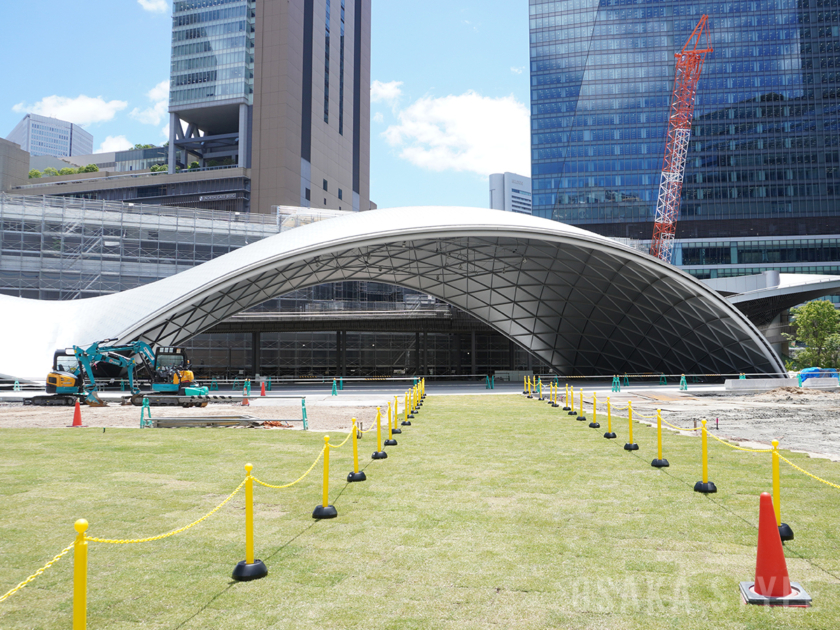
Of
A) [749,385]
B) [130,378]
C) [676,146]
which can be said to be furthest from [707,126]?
[130,378]

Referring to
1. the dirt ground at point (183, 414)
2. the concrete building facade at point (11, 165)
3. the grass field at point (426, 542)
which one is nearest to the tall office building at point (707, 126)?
the concrete building facade at point (11, 165)

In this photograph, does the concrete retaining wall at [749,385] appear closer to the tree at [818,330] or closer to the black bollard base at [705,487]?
the tree at [818,330]

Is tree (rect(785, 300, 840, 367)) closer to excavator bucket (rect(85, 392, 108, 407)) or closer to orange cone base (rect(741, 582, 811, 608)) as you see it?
excavator bucket (rect(85, 392, 108, 407))

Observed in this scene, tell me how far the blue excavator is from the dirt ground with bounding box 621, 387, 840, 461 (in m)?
22.2

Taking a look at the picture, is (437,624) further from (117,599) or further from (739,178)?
(739,178)

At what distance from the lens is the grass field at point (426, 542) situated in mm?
5422

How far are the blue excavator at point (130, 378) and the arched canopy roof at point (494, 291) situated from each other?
3.82m

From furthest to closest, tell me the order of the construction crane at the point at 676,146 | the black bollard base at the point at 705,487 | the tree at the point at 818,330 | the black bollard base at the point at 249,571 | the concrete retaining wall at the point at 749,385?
the construction crane at the point at 676,146, the tree at the point at 818,330, the concrete retaining wall at the point at 749,385, the black bollard base at the point at 705,487, the black bollard base at the point at 249,571

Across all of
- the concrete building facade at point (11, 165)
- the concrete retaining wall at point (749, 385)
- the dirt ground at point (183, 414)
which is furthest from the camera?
the concrete building facade at point (11, 165)

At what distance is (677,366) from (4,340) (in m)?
51.1

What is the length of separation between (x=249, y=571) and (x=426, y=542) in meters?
2.25

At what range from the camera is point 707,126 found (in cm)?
12294

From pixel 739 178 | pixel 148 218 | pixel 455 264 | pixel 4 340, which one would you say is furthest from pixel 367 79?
pixel 4 340

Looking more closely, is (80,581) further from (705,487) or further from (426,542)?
(705,487)
